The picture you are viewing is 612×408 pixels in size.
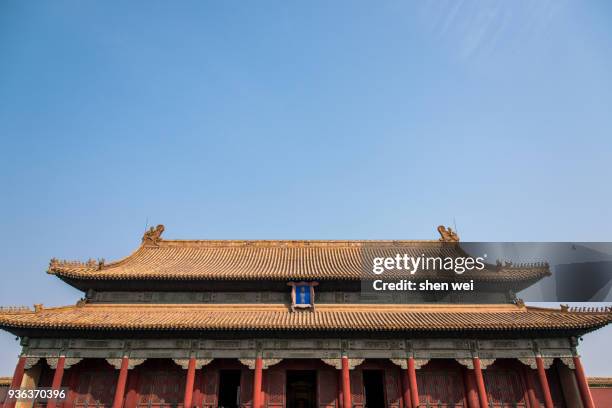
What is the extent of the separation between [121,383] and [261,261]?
9626mm

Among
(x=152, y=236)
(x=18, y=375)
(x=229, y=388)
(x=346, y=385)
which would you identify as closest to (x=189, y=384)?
(x=229, y=388)

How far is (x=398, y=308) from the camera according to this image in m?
19.0

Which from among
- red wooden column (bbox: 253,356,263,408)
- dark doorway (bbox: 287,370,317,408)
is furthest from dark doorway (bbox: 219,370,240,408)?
dark doorway (bbox: 287,370,317,408)

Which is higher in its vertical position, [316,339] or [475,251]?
[475,251]

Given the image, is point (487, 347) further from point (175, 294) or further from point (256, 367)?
point (175, 294)

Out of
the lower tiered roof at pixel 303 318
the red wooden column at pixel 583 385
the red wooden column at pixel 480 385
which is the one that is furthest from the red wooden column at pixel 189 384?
the red wooden column at pixel 583 385

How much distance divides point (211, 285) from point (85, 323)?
234 inches

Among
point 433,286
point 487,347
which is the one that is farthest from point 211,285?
point 487,347

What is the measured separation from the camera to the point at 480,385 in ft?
53.4

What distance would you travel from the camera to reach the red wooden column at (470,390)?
16486mm

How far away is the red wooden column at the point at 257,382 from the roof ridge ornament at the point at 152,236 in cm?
1227

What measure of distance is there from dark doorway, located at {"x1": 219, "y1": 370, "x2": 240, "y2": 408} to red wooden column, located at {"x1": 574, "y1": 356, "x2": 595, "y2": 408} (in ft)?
51.7

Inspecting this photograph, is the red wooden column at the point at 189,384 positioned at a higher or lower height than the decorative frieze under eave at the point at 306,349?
lower

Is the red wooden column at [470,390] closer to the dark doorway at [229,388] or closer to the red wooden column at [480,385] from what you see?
the red wooden column at [480,385]
